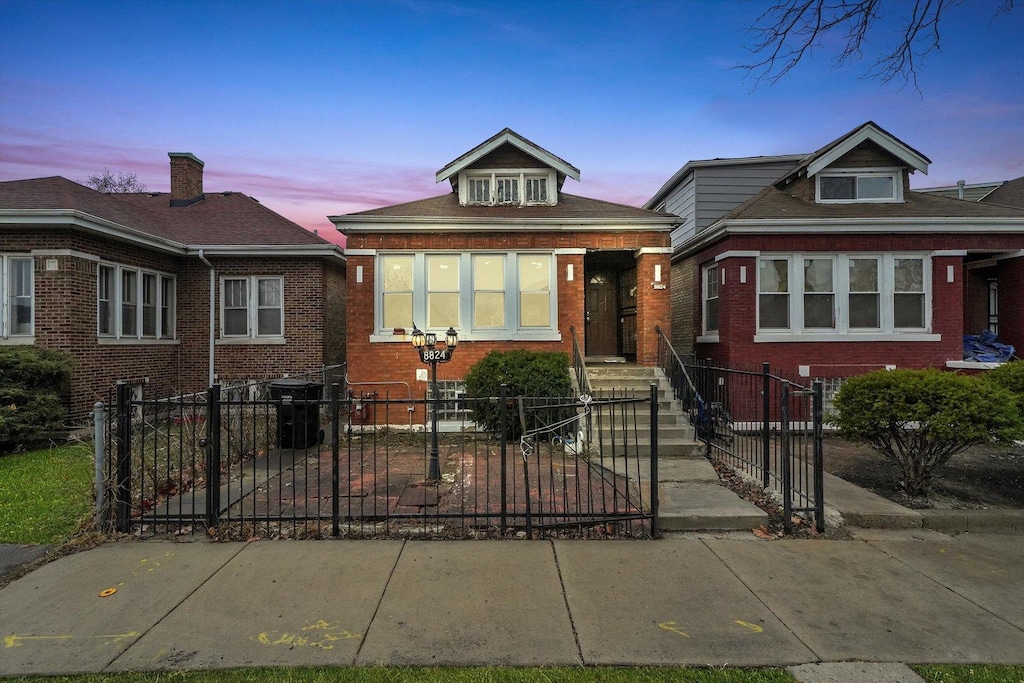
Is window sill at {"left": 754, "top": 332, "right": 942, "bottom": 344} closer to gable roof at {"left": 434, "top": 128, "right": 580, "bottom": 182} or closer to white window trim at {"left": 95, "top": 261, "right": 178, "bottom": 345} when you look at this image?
gable roof at {"left": 434, "top": 128, "right": 580, "bottom": 182}

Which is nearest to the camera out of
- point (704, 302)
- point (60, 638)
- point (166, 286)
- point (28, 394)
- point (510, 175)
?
point (60, 638)

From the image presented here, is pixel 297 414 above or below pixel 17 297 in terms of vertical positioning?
below

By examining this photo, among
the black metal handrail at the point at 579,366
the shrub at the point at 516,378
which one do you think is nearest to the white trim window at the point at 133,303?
the shrub at the point at 516,378

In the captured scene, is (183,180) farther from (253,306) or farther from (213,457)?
(213,457)

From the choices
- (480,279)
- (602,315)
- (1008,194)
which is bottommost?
(602,315)

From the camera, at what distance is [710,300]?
12758 mm

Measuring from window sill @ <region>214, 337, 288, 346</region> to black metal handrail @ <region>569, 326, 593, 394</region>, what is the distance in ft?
25.7

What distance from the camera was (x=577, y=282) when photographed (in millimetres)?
11648

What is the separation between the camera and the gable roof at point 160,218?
407 inches

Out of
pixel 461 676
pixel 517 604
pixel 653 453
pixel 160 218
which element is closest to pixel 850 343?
pixel 653 453

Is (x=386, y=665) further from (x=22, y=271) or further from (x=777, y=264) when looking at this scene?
(x=22, y=271)

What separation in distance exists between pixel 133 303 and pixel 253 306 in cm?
259

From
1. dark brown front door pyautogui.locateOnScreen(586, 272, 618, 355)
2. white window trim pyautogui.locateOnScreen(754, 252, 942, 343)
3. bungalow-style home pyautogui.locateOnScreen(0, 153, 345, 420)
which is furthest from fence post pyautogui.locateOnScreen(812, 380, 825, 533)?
bungalow-style home pyautogui.locateOnScreen(0, 153, 345, 420)

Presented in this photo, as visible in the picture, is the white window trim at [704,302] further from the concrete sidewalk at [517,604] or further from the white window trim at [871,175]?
the concrete sidewalk at [517,604]
